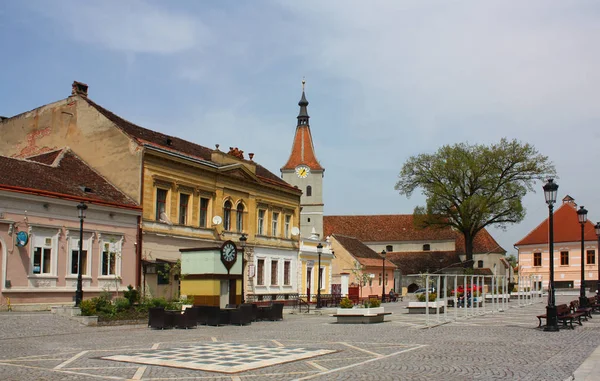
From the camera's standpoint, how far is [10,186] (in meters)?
26.6

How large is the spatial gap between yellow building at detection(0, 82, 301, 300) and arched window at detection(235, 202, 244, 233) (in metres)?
0.06

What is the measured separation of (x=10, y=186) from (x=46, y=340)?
1076 centimetres

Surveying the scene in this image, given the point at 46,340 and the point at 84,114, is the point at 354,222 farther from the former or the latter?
the point at 46,340

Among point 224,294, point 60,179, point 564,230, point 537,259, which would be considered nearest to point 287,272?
point 224,294

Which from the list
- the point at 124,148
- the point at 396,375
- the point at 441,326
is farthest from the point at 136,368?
the point at 124,148

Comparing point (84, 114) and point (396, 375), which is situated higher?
point (84, 114)

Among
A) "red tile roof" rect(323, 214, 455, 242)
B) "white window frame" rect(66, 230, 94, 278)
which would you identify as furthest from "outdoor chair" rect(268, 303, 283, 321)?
"red tile roof" rect(323, 214, 455, 242)

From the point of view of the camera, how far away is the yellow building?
3400cm

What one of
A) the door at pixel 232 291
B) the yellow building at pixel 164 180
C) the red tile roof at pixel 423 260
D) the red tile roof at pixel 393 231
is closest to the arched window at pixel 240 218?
the yellow building at pixel 164 180

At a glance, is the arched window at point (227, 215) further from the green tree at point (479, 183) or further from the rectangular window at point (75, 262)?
the green tree at point (479, 183)

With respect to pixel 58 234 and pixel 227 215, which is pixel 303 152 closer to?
pixel 227 215

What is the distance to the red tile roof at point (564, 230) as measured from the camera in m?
69.2

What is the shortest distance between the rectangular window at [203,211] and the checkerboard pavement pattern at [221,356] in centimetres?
2268

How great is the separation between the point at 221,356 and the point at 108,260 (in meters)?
19.1
